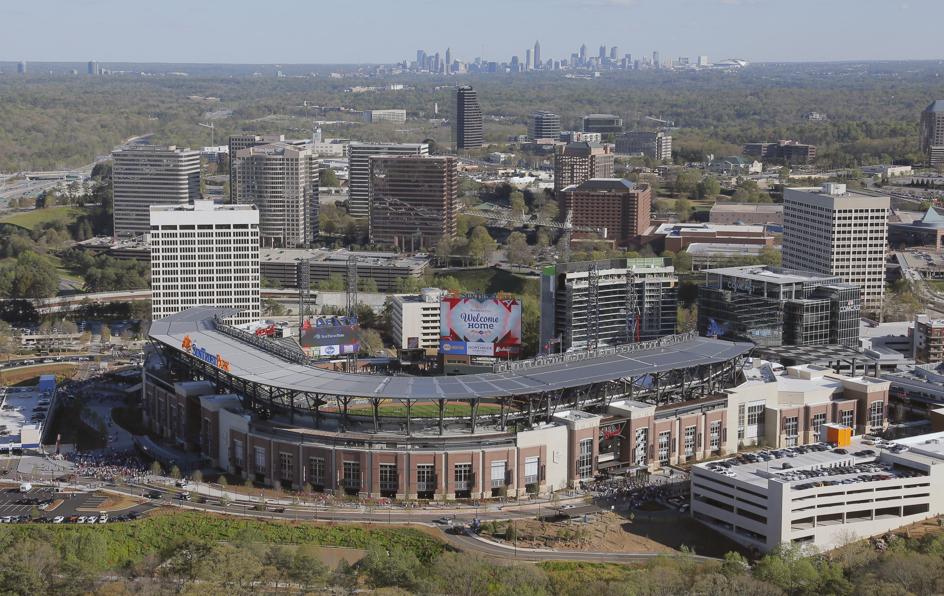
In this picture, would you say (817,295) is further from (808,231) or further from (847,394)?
(808,231)

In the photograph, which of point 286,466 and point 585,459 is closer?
point 286,466

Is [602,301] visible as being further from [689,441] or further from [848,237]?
[848,237]

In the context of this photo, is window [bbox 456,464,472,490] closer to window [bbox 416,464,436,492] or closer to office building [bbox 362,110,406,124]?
window [bbox 416,464,436,492]

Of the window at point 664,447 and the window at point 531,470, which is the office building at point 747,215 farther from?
the window at point 531,470

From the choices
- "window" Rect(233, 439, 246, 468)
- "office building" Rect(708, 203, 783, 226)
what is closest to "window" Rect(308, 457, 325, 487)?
"window" Rect(233, 439, 246, 468)

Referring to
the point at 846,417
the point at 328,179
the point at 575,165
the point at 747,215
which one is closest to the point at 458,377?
the point at 846,417

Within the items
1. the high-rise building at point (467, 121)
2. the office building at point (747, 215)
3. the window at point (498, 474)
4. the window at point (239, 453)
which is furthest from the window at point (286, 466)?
the high-rise building at point (467, 121)
